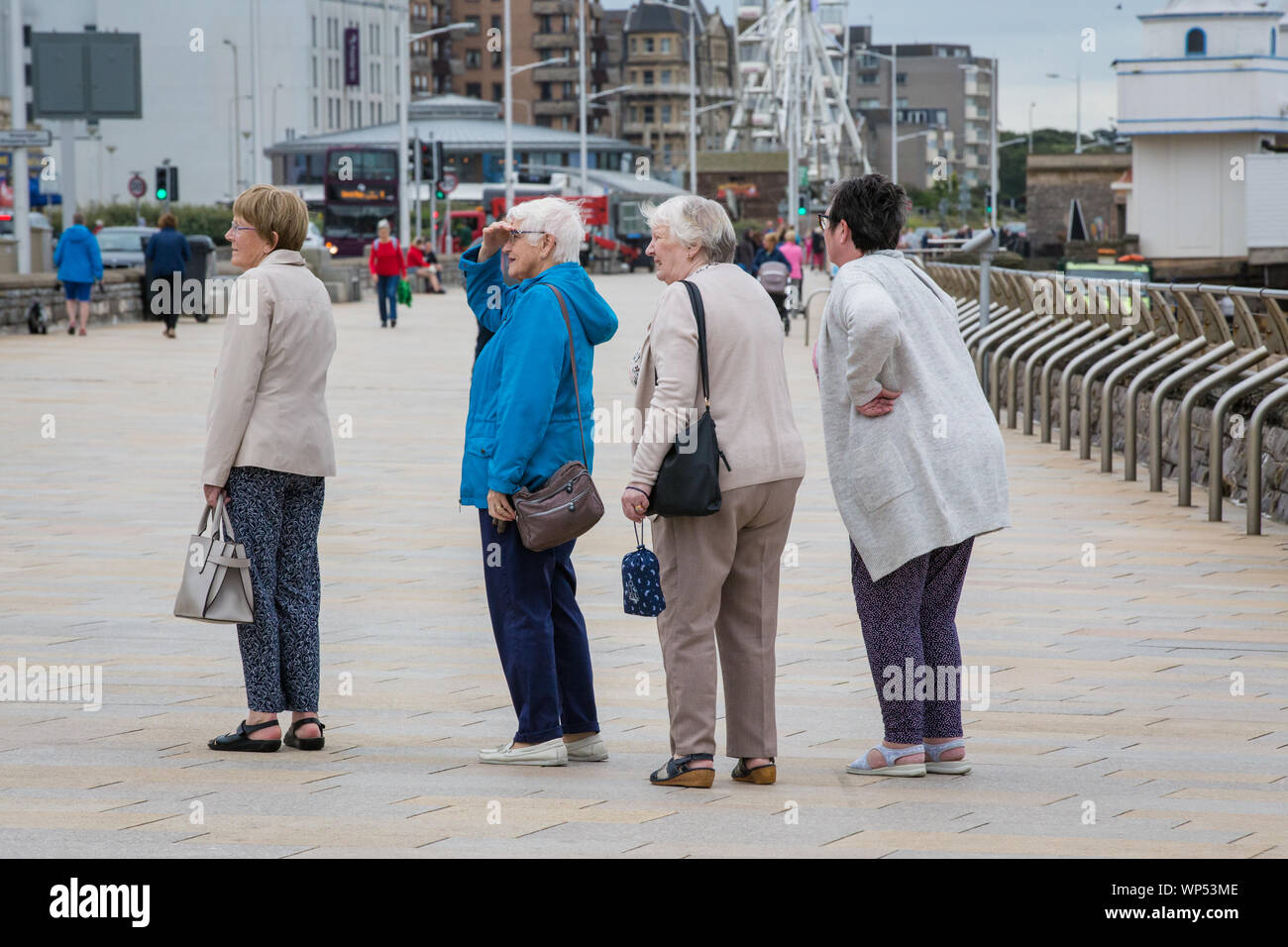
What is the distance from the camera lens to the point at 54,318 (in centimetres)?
3008

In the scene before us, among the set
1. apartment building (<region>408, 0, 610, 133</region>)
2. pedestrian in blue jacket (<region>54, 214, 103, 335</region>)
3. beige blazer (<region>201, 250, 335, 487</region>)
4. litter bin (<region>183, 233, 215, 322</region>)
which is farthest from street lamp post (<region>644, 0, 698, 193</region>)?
beige blazer (<region>201, 250, 335, 487</region>)

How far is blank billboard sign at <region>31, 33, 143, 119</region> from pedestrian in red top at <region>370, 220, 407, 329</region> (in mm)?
6680

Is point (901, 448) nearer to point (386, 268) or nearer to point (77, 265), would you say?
point (77, 265)

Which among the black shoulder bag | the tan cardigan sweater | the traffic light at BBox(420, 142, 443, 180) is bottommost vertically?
the black shoulder bag

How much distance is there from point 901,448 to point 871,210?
0.69 m

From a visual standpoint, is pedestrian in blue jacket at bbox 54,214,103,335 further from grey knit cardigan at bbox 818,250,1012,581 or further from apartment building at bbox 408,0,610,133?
apartment building at bbox 408,0,610,133

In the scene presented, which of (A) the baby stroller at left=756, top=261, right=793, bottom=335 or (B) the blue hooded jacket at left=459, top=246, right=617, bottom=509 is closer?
(B) the blue hooded jacket at left=459, top=246, right=617, bottom=509

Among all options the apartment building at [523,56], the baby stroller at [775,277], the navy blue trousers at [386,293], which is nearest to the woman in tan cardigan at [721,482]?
the baby stroller at [775,277]

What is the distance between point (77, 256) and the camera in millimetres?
27922

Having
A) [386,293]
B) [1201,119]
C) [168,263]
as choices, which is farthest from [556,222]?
[1201,119]

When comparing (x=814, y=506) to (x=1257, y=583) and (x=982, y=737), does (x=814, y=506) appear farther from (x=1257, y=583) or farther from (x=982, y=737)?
(x=982, y=737)

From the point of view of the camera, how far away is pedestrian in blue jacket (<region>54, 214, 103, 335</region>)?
27.2m

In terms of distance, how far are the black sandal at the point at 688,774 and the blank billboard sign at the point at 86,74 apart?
3195cm
